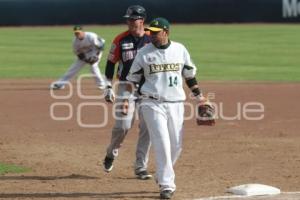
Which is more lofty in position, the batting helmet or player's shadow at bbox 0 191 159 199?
the batting helmet

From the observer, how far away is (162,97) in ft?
28.4

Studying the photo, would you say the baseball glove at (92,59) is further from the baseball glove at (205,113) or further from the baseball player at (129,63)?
the baseball glove at (205,113)

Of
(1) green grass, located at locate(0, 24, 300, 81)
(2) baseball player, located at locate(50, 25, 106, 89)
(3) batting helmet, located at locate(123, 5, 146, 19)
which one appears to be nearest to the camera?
(3) batting helmet, located at locate(123, 5, 146, 19)

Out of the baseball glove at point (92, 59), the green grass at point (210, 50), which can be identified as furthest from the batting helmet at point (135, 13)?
the green grass at point (210, 50)

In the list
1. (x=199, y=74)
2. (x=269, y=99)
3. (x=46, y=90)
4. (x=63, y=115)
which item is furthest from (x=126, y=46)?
(x=199, y=74)

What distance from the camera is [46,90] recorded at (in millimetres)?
19766

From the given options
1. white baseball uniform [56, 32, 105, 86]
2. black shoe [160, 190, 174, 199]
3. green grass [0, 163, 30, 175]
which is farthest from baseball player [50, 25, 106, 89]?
black shoe [160, 190, 174, 199]

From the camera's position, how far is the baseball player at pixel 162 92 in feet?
28.1

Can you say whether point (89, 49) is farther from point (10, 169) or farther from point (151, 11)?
point (151, 11)

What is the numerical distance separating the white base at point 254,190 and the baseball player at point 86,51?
1111 cm

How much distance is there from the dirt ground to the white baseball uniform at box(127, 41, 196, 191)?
475 mm

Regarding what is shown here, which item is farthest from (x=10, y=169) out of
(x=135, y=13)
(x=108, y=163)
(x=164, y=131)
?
(x=164, y=131)

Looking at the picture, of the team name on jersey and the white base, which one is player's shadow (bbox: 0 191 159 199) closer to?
the white base

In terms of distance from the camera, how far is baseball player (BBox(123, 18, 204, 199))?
8562 millimetres
